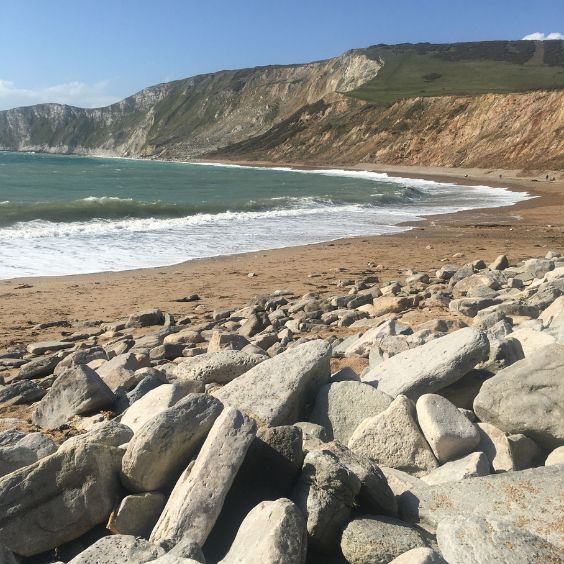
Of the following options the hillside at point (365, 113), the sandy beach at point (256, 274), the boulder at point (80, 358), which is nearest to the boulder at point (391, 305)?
the sandy beach at point (256, 274)

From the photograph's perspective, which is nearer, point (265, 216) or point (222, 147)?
point (265, 216)

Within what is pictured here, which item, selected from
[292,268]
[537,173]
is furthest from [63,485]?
[537,173]

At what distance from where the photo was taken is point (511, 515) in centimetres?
297

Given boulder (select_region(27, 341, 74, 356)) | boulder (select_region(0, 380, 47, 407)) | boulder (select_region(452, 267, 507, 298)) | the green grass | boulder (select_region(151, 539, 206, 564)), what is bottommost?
boulder (select_region(27, 341, 74, 356))

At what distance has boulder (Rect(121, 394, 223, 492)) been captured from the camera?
10.8 ft

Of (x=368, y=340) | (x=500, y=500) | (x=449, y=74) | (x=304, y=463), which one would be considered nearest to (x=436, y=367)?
(x=500, y=500)

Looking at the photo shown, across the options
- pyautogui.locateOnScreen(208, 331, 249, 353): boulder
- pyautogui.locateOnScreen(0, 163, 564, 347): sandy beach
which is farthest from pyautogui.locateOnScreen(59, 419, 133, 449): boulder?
pyautogui.locateOnScreen(0, 163, 564, 347): sandy beach

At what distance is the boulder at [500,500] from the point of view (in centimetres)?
293

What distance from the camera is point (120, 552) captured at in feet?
9.16

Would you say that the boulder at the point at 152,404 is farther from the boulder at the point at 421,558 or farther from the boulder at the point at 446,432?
the boulder at the point at 421,558

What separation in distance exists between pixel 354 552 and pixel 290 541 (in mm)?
331

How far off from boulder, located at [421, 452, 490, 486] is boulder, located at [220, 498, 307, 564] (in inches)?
37.9

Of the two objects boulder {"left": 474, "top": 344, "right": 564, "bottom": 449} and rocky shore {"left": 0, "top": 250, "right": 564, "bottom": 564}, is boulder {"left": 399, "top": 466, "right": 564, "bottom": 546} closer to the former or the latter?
rocky shore {"left": 0, "top": 250, "right": 564, "bottom": 564}

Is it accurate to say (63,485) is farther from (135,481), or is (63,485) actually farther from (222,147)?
(222,147)
